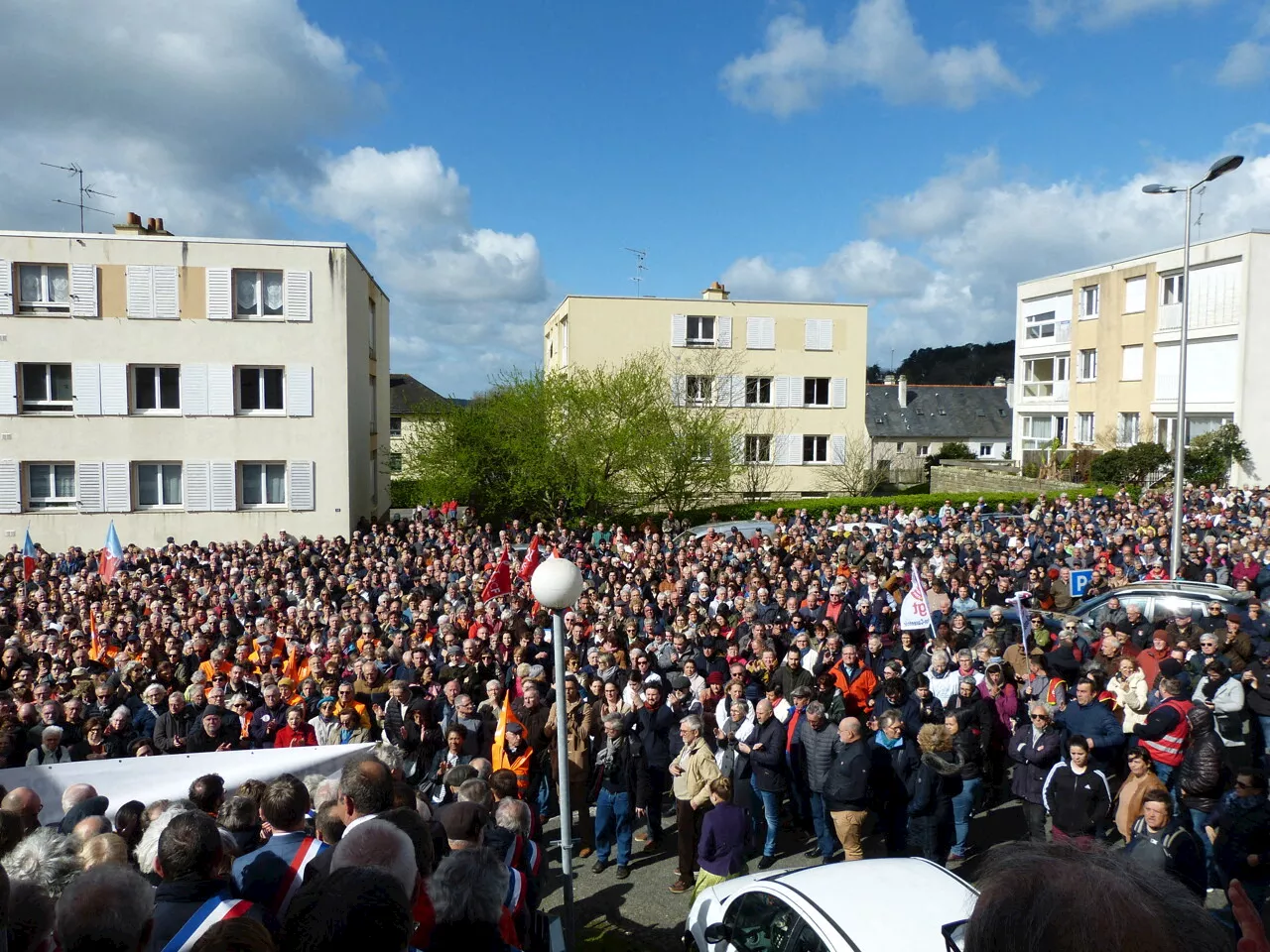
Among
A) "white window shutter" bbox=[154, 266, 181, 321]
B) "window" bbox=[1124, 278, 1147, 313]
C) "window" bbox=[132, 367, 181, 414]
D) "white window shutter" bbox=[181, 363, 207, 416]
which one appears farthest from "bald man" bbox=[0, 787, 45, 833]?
"window" bbox=[1124, 278, 1147, 313]

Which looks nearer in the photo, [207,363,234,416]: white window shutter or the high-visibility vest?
the high-visibility vest

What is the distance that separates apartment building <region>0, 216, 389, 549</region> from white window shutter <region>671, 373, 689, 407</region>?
1346 cm

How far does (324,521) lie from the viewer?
2670cm

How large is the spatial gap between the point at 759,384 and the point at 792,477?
4269 mm

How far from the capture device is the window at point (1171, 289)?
121ft

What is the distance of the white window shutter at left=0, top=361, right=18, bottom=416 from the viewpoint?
2453 centimetres

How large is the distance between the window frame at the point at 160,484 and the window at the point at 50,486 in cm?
168

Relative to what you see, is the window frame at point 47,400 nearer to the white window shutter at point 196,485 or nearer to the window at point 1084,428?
the white window shutter at point 196,485

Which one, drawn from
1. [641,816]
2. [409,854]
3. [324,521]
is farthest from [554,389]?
[409,854]

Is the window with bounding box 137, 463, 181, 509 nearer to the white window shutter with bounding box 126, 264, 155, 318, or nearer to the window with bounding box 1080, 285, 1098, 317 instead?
the white window shutter with bounding box 126, 264, 155, 318

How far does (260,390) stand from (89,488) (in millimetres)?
5425

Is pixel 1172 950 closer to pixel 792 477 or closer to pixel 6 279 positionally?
pixel 6 279

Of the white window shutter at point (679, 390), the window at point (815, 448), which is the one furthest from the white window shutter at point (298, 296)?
the window at point (815, 448)

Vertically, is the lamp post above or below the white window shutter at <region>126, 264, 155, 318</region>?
below
